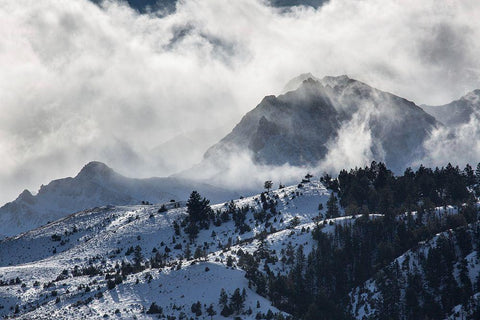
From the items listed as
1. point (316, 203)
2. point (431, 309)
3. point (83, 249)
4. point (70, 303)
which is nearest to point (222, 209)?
point (316, 203)

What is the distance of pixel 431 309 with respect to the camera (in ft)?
260

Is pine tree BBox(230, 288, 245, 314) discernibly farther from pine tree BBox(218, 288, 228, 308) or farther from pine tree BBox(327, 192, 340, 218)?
pine tree BBox(327, 192, 340, 218)

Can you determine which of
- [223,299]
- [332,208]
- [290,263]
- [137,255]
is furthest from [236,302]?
[332,208]

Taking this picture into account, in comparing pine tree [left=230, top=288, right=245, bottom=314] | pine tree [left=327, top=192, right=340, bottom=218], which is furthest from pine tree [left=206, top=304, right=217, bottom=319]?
pine tree [left=327, top=192, right=340, bottom=218]

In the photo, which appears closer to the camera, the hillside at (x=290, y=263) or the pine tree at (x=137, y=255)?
the hillside at (x=290, y=263)

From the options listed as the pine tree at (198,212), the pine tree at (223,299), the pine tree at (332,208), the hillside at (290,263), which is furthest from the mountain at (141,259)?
the pine tree at (332,208)

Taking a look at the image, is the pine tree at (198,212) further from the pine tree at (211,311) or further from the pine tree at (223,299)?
the pine tree at (211,311)

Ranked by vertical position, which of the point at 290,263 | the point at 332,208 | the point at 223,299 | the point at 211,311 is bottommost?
the point at 211,311

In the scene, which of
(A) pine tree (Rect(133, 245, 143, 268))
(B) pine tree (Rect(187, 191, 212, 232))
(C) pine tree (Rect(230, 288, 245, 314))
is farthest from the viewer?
(B) pine tree (Rect(187, 191, 212, 232))

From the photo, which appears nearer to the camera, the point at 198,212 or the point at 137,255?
the point at 137,255

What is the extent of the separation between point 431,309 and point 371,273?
46.6 ft

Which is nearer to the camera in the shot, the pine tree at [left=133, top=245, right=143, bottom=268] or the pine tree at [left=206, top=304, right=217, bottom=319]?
the pine tree at [left=206, top=304, right=217, bottom=319]

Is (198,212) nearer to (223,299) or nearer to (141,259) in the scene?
(141,259)

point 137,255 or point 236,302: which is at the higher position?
point 137,255
